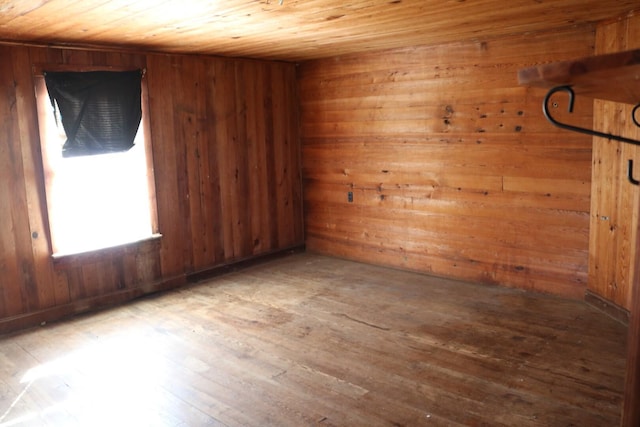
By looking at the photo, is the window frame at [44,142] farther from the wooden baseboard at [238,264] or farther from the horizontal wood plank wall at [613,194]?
the horizontal wood plank wall at [613,194]

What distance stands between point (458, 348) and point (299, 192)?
3.23 metres

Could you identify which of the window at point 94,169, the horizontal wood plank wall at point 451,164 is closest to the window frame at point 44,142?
the window at point 94,169

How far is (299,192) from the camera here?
20.6 ft

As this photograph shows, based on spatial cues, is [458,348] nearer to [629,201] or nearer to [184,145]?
[629,201]

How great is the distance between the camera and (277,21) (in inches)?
141

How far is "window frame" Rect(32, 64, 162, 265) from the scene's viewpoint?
4121 millimetres

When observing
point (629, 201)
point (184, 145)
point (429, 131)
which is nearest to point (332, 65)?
point (429, 131)

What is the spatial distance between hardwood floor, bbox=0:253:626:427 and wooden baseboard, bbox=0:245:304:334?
0.12 metres

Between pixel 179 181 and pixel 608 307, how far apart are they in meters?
3.80

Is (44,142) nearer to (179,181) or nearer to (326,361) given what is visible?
(179,181)

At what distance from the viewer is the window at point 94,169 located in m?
4.20

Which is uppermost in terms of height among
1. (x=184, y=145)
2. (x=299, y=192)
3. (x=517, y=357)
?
(x=184, y=145)

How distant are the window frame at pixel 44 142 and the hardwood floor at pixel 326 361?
53cm

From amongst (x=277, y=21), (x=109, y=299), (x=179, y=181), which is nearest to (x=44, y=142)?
(x=179, y=181)
